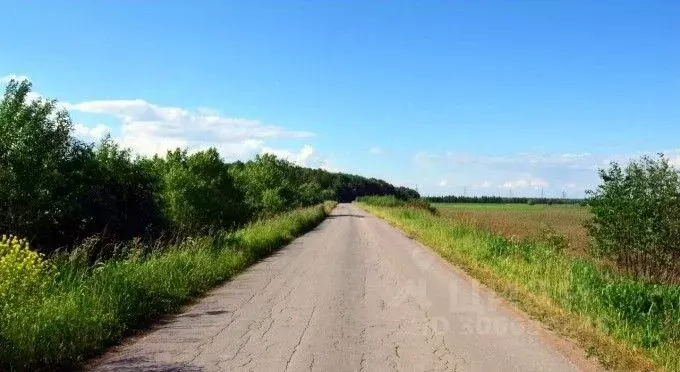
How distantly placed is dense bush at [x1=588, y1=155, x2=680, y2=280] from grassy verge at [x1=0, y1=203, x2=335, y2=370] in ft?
40.3

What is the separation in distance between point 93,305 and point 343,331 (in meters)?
3.83

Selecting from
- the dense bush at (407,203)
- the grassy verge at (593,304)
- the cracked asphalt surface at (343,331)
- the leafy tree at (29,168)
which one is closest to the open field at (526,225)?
the grassy verge at (593,304)

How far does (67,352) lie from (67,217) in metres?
12.7

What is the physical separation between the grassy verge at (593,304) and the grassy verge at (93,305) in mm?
6519

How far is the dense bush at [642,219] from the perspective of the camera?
16250mm

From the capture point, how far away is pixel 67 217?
698 inches

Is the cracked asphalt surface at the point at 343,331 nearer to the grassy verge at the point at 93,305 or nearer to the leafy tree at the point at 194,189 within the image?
the grassy verge at the point at 93,305

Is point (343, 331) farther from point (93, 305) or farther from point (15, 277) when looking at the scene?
point (15, 277)

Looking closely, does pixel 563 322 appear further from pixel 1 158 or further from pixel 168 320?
pixel 1 158

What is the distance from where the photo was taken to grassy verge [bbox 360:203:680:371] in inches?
266

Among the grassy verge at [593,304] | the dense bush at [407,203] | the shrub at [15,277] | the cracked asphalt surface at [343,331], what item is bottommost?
the cracked asphalt surface at [343,331]

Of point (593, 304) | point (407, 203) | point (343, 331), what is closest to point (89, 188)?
point (343, 331)

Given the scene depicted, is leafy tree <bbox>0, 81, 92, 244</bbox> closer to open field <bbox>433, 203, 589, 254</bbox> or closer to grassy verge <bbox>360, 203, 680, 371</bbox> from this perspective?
grassy verge <bbox>360, 203, 680, 371</bbox>

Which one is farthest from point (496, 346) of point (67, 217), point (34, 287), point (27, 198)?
point (67, 217)
